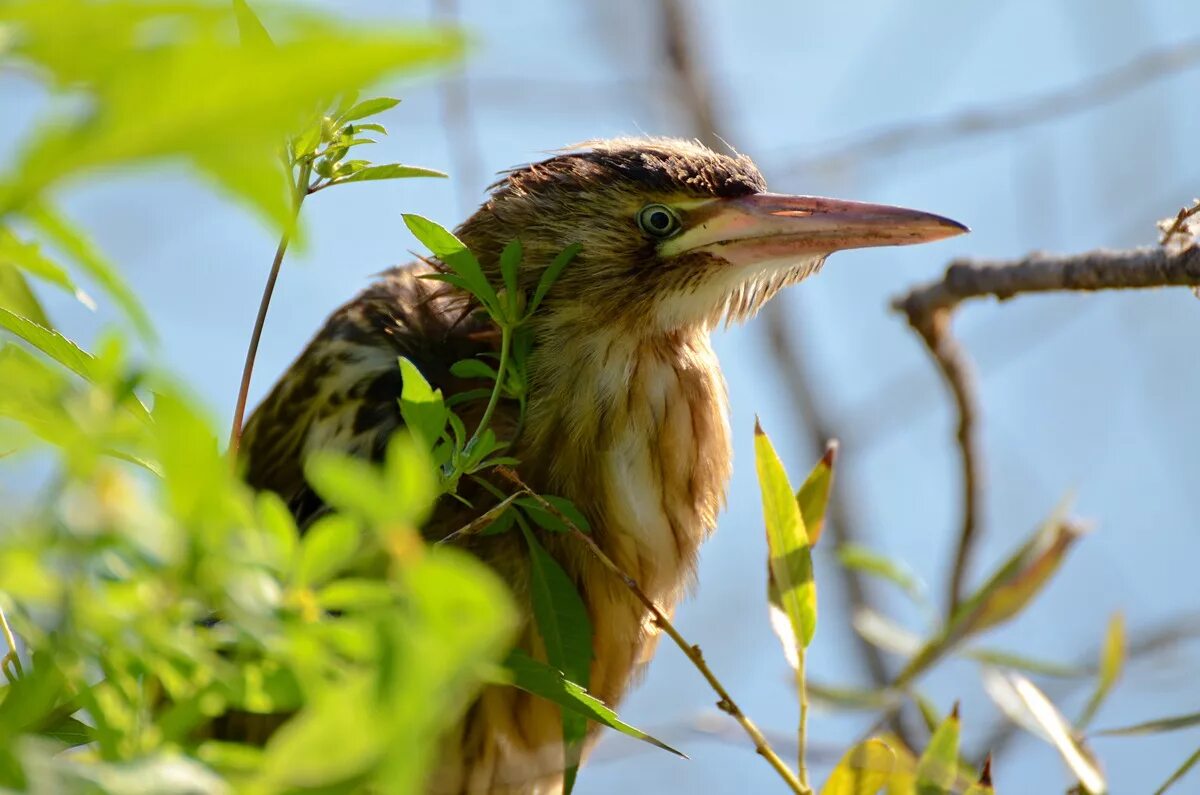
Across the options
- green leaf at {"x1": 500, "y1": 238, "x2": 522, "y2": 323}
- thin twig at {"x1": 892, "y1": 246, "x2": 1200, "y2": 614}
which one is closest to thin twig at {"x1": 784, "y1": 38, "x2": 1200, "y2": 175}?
thin twig at {"x1": 892, "y1": 246, "x2": 1200, "y2": 614}

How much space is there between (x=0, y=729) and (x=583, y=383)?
1.40 metres

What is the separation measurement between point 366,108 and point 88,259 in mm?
511

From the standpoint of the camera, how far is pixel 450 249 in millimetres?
1313

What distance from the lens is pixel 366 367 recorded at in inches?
86.4

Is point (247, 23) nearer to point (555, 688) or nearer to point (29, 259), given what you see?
point (29, 259)

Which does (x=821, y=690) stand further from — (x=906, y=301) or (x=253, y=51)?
(x=253, y=51)

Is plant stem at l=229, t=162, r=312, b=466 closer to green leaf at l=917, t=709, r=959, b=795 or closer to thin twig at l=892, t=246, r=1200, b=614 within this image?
green leaf at l=917, t=709, r=959, b=795

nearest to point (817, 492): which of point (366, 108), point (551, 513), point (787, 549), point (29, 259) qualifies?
point (787, 549)

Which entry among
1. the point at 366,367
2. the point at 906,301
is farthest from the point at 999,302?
the point at 366,367

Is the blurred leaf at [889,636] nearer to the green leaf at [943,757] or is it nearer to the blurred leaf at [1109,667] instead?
the blurred leaf at [1109,667]

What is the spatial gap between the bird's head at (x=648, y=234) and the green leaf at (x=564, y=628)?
2.04 ft

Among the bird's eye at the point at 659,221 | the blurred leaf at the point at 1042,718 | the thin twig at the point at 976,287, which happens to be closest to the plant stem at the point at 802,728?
the blurred leaf at the point at 1042,718

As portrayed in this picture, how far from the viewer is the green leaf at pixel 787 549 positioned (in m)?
1.33

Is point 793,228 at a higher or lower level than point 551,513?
higher
